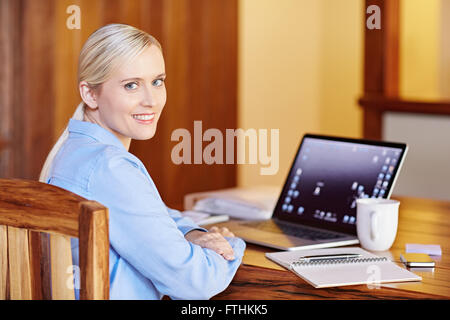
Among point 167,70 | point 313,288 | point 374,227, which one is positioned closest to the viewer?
point 313,288

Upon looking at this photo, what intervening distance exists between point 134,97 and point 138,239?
304 mm

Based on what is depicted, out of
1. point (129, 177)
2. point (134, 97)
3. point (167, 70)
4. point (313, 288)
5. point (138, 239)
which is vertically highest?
point (167, 70)

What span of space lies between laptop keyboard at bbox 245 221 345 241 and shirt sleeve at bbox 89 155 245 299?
47cm

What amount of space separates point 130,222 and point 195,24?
8.30 feet

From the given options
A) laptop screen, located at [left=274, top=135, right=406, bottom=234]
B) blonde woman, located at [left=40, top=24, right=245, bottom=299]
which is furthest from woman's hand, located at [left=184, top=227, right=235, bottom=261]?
laptop screen, located at [left=274, top=135, right=406, bottom=234]

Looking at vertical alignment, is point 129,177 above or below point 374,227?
above

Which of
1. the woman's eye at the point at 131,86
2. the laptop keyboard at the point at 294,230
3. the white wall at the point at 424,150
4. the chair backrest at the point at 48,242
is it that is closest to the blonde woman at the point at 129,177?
the woman's eye at the point at 131,86

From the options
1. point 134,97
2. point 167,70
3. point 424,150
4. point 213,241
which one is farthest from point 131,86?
point 424,150

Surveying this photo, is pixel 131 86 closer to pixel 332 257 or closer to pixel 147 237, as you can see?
pixel 147 237

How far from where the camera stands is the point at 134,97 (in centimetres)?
139

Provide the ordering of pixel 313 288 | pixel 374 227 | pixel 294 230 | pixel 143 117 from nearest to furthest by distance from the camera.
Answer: pixel 313 288, pixel 143 117, pixel 374 227, pixel 294 230

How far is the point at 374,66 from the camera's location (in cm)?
364
